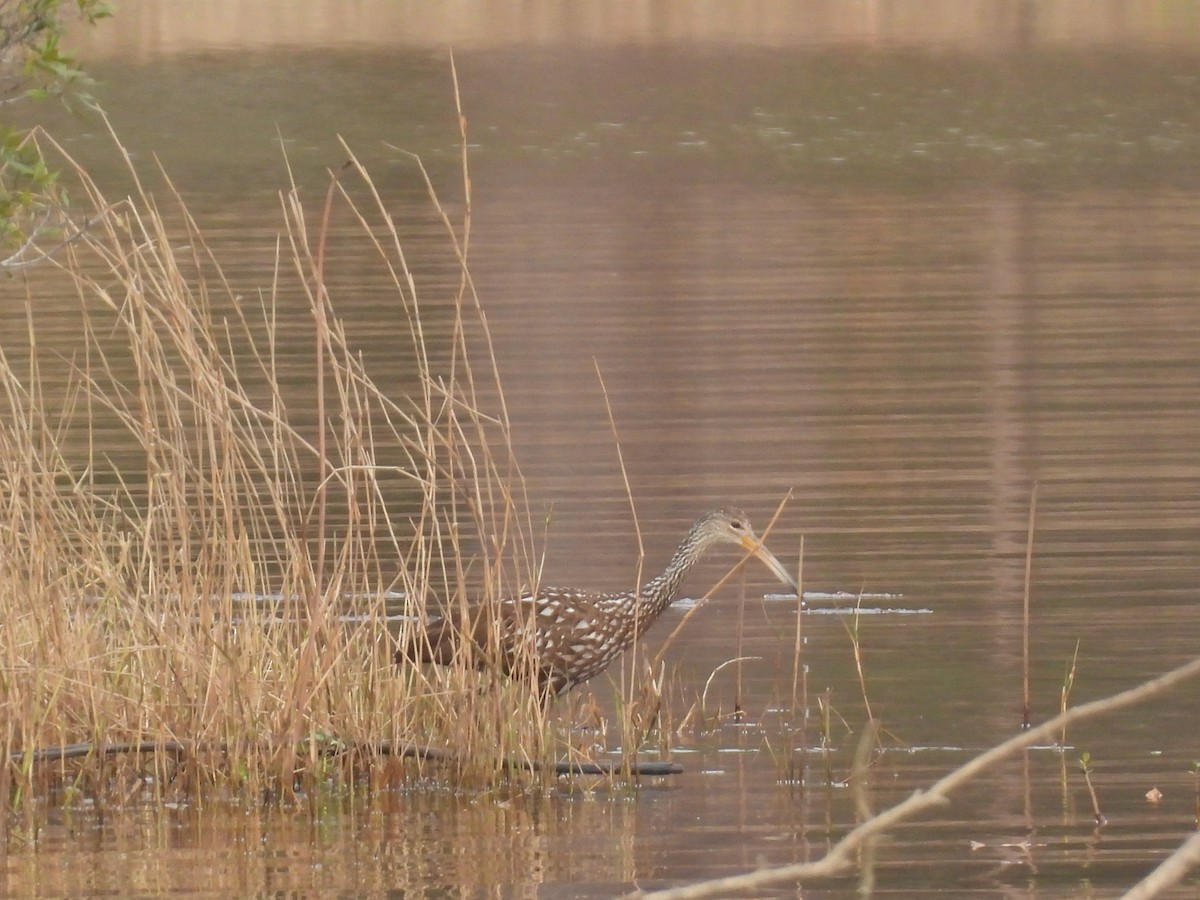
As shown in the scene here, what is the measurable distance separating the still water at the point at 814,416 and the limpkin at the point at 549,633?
0.39 meters

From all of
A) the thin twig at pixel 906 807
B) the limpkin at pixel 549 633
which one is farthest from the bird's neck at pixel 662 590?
the thin twig at pixel 906 807

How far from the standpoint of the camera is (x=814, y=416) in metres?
17.2

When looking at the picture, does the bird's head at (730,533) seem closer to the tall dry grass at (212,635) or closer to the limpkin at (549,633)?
the limpkin at (549,633)

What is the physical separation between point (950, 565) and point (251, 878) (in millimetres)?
5669

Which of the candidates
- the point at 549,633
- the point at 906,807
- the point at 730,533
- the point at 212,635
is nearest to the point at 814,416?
the point at 730,533

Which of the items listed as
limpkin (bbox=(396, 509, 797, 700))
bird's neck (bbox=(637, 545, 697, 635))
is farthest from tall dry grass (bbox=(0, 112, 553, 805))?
bird's neck (bbox=(637, 545, 697, 635))

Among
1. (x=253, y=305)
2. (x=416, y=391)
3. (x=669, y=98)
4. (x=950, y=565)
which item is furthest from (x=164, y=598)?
(x=669, y=98)

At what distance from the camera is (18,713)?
808 centimetres

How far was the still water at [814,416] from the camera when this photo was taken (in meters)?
7.69

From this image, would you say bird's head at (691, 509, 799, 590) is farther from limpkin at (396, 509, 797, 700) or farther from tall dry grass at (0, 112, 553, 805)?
tall dry grass at (0, 112, 553, 805)

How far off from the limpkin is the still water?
393 mm

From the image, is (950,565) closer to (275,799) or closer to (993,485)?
(993,485)

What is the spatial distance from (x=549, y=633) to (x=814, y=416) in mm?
8829

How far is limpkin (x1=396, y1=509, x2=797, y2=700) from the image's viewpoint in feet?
26.9
